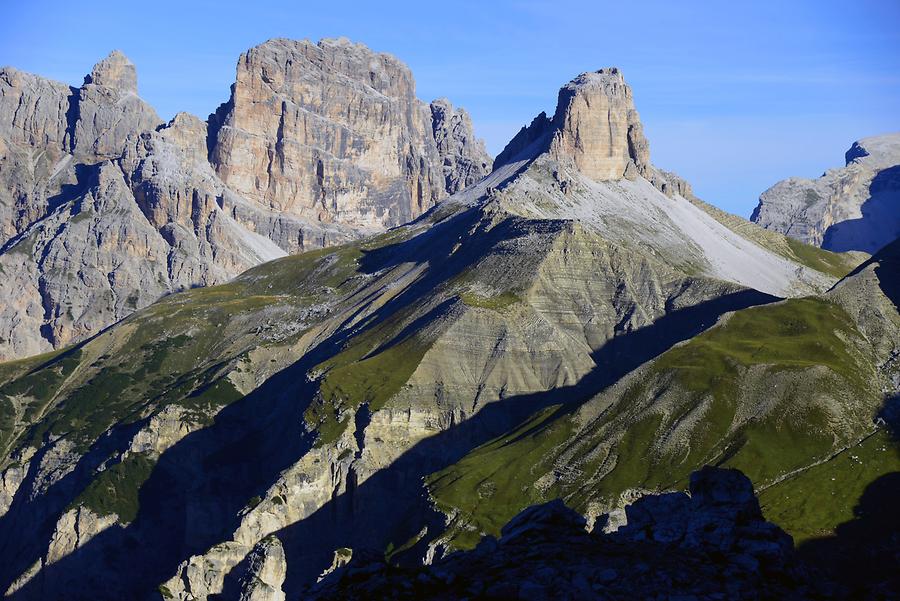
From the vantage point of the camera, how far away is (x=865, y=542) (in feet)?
576

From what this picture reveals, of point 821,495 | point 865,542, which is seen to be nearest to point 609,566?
point 865,542

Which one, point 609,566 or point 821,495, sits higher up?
point 609,566

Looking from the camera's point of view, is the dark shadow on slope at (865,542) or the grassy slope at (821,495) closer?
the dark shadow on slope at (865,542)

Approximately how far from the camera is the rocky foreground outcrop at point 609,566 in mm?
58875

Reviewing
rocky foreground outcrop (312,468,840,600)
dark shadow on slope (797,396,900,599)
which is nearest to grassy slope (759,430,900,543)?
dark shadow on slope (797,396,900,599)

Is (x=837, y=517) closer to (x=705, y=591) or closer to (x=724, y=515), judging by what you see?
(x=724, y=515)

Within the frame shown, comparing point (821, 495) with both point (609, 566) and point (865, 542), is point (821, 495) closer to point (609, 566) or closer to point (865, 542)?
point (865, 542)

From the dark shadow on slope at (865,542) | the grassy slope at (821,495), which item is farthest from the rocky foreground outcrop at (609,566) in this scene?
the grassy slope at (821,495)

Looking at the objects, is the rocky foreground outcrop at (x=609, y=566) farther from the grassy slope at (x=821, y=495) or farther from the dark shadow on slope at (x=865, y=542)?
the grassy slope at (x=821, y=495)

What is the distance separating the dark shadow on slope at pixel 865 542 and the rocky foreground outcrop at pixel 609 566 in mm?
99579

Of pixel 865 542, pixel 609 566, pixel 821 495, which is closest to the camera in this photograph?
pixel 609 566

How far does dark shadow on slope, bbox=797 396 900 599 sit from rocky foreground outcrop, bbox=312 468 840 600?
327 feet

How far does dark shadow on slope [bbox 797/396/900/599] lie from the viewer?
16525 cm

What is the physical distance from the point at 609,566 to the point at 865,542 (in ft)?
420
